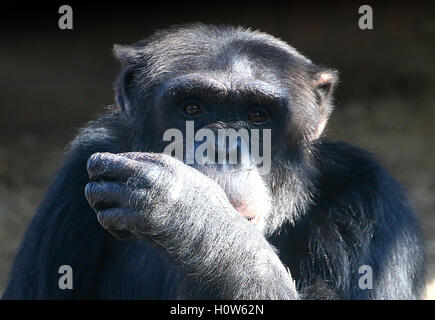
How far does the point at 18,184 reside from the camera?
33.5 ft

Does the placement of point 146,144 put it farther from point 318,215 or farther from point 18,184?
point 18,184

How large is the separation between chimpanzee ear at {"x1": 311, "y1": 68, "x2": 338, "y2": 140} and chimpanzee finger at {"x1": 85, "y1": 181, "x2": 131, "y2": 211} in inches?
75.5

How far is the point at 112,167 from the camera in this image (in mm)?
4480

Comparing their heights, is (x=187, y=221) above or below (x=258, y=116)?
below

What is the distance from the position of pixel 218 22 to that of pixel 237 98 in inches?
268

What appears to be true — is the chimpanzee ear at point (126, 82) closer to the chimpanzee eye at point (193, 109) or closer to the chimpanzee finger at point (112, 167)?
the chimpanzee eye at point (193, 109)

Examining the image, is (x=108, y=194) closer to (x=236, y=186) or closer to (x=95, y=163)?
(x=95, y=163)

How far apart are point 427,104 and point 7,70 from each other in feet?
19.5

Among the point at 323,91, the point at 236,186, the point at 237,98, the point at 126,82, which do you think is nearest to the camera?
the point at 236,186

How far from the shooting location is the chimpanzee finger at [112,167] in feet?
14.6

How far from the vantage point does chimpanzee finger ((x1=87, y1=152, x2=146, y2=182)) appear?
445 cm

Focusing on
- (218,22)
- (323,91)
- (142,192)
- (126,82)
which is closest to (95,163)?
(142,192)

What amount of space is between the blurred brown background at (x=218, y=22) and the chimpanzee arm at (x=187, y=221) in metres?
6.32

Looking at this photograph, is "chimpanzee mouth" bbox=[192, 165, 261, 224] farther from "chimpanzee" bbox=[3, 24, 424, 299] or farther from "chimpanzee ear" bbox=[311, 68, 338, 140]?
"chimpanzee ear" bbox=[311, 68, 338, 140]
